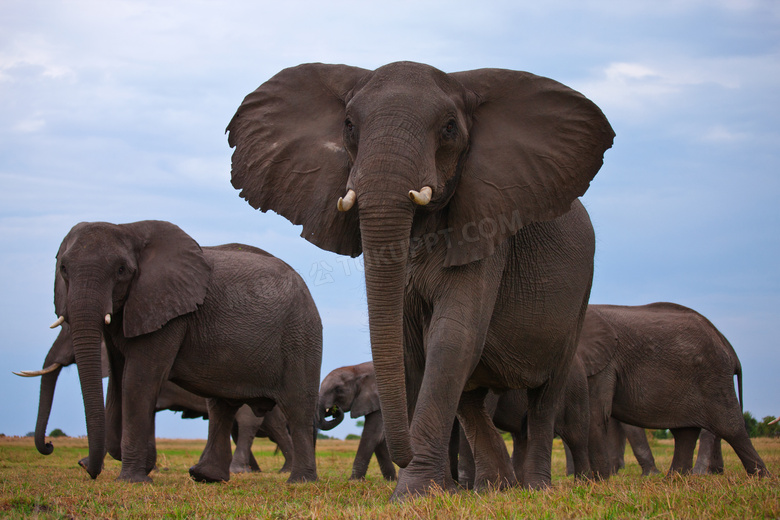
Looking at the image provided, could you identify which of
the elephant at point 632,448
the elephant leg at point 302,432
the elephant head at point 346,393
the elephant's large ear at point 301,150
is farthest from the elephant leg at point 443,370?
the elephant head at point 346,393

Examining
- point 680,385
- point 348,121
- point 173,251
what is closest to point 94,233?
point 173,251

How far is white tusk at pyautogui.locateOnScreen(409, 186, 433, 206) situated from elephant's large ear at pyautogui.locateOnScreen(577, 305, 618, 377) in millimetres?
6331

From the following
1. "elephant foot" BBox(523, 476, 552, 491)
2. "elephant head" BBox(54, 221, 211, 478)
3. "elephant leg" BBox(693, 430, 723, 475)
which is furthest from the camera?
"elephant leg" BBox(693, 430, 723, 475)

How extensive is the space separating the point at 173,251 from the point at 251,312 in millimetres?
1304

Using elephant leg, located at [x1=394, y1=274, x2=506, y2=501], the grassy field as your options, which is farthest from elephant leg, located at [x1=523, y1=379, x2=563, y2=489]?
elephant leg, located at [x1=394, y1=274, x2=506, y2=501]

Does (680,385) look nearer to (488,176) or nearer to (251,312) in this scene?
(251,312)

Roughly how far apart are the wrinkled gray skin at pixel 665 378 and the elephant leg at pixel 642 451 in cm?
204

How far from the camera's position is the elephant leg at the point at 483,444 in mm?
7789

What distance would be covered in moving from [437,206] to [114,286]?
4.95 metres

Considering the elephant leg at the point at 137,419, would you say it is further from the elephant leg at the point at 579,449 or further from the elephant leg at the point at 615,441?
the elephant leg at the point at 615,441

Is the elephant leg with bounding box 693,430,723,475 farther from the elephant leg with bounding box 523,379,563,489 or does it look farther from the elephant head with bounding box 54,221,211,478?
the elephant head with bounding box 54,221,211,478

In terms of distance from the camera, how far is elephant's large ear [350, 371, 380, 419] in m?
14.5

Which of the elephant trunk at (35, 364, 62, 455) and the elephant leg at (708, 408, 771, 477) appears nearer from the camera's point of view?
the elephant leg at (708, 408, 771, 477)

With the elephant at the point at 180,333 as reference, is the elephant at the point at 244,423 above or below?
below
